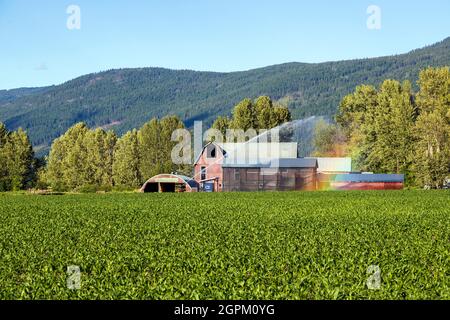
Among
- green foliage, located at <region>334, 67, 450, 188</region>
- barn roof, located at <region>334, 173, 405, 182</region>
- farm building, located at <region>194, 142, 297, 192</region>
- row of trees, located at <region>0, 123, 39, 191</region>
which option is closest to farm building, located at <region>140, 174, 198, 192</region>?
farm building, located at <region>194, 142, 297, 192</region>

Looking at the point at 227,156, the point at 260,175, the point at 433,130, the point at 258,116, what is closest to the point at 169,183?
the point at 227,156

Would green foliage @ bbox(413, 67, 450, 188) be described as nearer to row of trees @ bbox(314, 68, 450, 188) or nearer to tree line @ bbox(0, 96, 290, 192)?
row of trees @ bbox(314, 68, 450, 188)

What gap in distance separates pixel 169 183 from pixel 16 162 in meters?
28.0

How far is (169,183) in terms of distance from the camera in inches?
3563

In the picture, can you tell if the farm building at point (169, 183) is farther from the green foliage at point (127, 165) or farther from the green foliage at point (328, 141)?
the green foliage at point (328, 141)

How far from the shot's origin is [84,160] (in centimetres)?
10988

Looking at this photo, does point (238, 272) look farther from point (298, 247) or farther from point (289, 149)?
point (289, 149)

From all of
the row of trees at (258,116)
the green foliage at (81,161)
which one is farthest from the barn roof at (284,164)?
the row of trees at (258,116)

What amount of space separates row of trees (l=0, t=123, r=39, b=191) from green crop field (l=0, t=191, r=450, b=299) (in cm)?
6970

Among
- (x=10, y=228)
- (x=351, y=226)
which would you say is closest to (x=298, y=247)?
(x=351, y=226)

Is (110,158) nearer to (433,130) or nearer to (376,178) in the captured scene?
(376,178)

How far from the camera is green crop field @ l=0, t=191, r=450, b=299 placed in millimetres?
15320

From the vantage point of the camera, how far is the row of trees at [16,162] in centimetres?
10281
